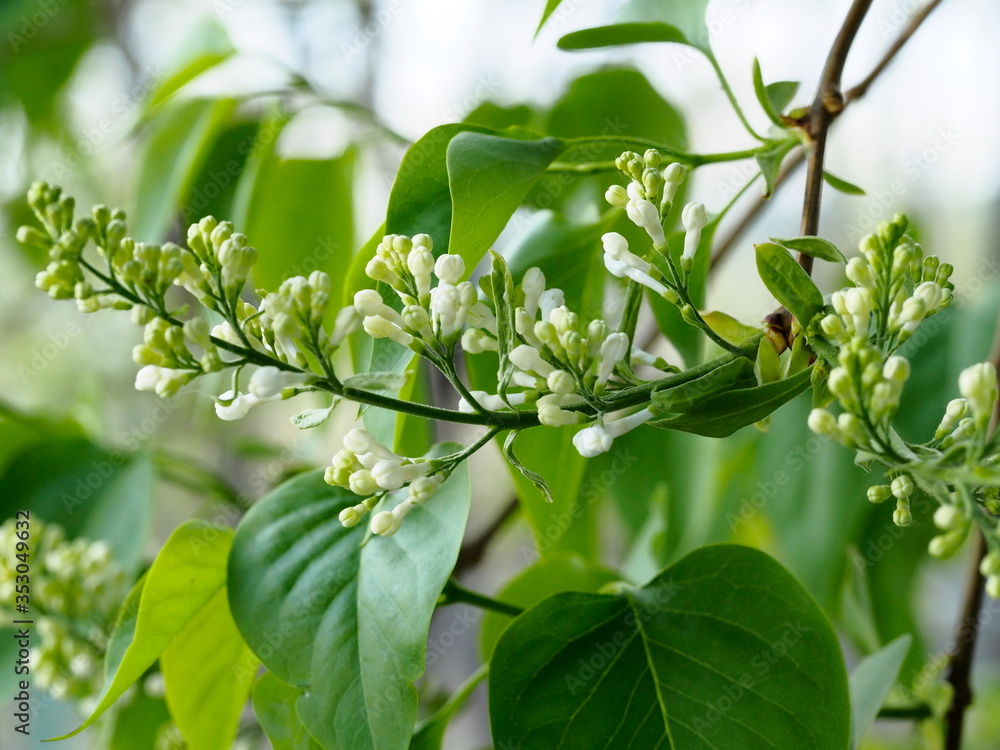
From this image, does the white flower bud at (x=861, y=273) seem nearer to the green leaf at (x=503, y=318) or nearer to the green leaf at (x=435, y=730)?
the green leaf at (x=503, y=318)

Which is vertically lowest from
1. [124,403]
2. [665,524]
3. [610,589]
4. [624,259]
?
[124,403]

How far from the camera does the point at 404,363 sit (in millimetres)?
322

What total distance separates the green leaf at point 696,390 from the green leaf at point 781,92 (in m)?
0.21

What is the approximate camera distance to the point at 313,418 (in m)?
0.31

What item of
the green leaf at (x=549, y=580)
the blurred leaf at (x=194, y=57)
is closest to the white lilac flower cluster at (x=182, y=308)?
the green leaf at (x=549, y=580)

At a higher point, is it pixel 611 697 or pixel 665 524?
pixel 611 697

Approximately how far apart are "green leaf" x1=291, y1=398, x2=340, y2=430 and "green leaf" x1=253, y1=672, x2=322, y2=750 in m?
0.17

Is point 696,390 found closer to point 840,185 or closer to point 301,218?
point 840,185

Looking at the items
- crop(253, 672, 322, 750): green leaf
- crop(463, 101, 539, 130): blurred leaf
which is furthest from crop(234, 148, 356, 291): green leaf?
crop(253, 672, 322, 750): green leaf

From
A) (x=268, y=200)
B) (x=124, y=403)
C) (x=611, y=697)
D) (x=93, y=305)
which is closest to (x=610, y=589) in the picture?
(x=611, y=697)

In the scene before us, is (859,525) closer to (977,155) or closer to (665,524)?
(665,524)

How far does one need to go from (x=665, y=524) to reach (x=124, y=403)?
170cm

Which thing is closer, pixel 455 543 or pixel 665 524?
pixel 455 543

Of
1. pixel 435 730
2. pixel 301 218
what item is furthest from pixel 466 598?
pixel 301 218
